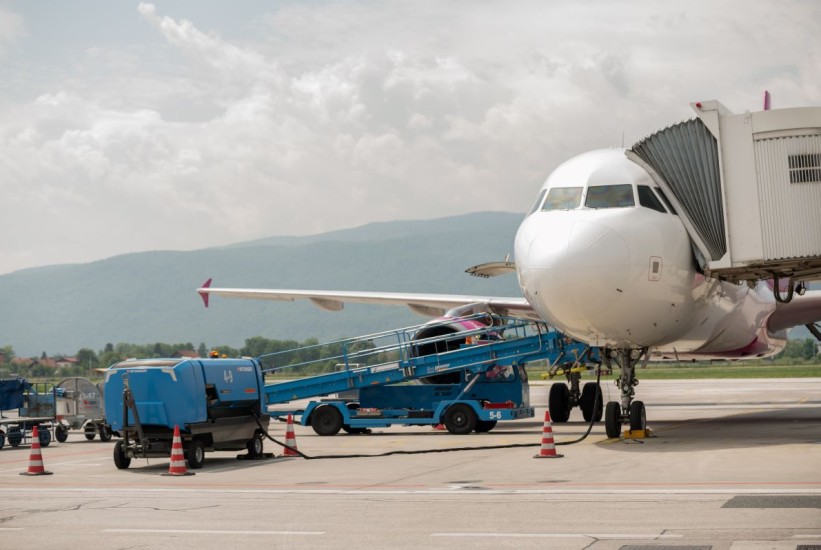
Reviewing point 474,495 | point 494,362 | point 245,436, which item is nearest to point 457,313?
point 494,362

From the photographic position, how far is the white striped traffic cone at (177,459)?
1625cm

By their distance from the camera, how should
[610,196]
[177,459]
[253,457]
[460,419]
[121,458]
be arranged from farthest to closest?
[460,419], [253,457], [121,458], [610,196], [177,459]

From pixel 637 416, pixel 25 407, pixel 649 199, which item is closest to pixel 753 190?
pixel 649 199

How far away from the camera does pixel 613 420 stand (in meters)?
18.8

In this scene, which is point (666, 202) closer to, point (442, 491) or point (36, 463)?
point (442, 491)

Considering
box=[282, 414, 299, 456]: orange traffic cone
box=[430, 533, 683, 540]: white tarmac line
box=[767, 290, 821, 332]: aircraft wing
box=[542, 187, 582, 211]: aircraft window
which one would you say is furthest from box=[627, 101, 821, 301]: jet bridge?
box=[430, 533, 683, 540]: white tarmac line

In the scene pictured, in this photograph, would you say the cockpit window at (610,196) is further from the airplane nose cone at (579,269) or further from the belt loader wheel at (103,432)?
the belt loader wheel at (103,432)

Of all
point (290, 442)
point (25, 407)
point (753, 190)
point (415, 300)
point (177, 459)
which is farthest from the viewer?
point (415, 300)

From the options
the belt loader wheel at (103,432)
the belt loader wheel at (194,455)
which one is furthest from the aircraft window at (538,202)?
the belt loader wheel at (103,432)

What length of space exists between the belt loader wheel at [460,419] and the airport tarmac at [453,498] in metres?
1.89

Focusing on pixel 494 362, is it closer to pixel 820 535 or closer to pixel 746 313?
pixel 746 313

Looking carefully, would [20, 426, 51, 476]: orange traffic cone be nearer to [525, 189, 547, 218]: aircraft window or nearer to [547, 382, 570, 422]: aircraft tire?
[525, 189, 547, 218]: aircraft window

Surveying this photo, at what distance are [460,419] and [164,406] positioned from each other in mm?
7766

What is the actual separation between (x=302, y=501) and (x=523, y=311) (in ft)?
51.3
